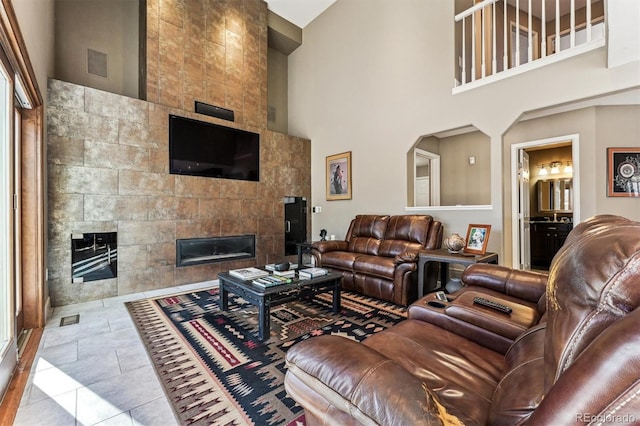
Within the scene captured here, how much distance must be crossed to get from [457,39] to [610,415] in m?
4.65

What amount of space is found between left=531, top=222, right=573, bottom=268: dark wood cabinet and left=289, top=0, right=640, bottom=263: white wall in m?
1.81

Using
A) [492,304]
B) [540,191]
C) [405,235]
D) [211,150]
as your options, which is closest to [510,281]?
[492,304]

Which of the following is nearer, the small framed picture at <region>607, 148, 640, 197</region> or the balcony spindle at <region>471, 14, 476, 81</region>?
the balcony spindle at <region>471, 14, 476, 81</region>

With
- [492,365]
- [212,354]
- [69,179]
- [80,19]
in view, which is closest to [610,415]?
[492,365]

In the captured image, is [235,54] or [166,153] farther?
[235,54]

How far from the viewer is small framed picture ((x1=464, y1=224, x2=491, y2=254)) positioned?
128 inches

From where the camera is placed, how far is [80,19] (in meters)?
4.05

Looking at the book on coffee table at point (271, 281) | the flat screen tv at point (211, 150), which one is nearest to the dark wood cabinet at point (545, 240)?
the book on coffee table at point (271, 281)

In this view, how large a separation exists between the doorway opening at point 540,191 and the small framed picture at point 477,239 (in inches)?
50.7

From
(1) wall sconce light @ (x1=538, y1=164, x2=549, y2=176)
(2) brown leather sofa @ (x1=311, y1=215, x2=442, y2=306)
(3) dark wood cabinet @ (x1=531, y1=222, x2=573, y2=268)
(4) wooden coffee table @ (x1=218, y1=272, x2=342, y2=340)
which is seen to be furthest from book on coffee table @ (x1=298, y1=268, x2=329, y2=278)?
(1) wall sconce light @ (x1=538, y1=164, x2=549, y2=176)

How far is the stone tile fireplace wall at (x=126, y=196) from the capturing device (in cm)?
329

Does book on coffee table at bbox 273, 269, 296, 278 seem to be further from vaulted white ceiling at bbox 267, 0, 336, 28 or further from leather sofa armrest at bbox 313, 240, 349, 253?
vaulted white ceiling at bbox 267, 0, 336, 28

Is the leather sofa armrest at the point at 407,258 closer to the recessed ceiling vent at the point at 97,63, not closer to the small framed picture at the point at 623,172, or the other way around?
the small framed picture at the point at 623,172

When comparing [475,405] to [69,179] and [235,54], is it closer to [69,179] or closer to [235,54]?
[69,179]
